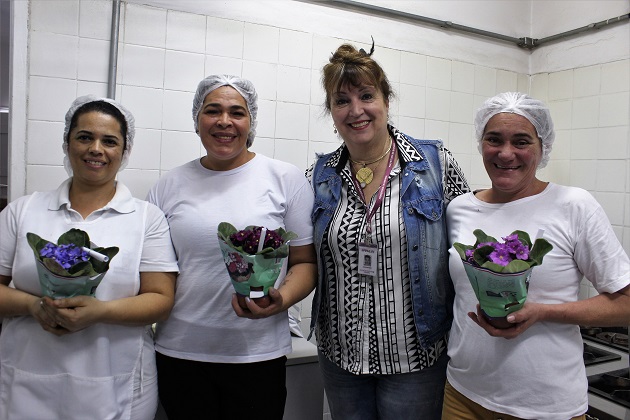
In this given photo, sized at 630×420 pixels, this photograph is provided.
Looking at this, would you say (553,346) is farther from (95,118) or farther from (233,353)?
(95,118)

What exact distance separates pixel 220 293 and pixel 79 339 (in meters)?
0.39

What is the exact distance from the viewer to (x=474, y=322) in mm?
1358

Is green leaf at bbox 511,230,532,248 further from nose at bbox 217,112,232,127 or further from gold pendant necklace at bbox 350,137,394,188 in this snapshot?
nose at bbox 217,112,232,127

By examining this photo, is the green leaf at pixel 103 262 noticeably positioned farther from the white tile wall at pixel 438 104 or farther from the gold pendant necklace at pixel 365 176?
the white tile wall at pixel 438 104

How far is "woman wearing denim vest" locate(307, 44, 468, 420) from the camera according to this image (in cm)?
151

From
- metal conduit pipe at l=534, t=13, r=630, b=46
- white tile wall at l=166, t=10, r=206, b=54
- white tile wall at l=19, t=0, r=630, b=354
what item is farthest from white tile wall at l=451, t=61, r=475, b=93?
white tile wall at l=166, t=10, r=206, b=54

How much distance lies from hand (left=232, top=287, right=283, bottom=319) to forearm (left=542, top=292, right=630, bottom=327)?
0.69m

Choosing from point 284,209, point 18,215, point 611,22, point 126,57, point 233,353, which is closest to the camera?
point 18,215

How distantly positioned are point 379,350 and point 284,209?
1.73 feet

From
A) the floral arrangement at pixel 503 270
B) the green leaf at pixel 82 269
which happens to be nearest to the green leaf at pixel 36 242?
the green leaf at pixel 82 269

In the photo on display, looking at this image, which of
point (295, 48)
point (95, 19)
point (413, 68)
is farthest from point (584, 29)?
point (95, 19)

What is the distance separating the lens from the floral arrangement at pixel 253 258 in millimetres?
1289

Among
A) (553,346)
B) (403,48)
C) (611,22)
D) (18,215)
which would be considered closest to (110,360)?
(18,215)

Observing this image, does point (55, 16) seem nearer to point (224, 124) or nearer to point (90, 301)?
point (224, 124)
